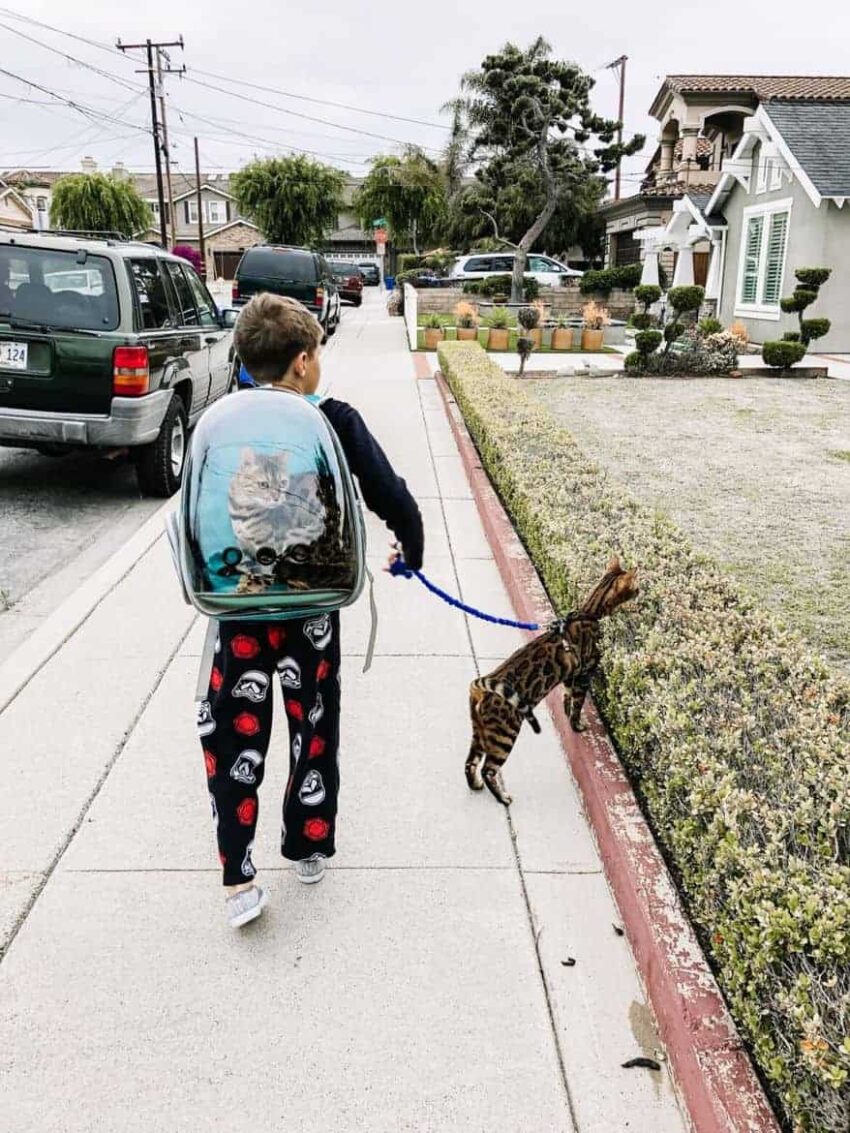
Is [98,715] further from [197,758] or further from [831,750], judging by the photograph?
[831,750]

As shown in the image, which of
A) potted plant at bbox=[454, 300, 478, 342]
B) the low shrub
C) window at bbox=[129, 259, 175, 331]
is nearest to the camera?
window at bbox=[129, 259, 175, 331]

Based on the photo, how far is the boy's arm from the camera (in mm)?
2441

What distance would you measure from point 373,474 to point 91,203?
188 feet

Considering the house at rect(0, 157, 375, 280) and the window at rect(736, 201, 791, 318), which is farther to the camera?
the house at rect(0, 157, 375, 280)

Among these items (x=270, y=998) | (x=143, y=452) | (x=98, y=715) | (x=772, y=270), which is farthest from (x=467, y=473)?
(x=772, y=270)

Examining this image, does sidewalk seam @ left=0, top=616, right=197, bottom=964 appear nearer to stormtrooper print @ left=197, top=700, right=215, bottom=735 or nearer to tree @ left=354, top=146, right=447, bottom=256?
stormtrooper print @ left=197, top=700, right=215, bottom=735

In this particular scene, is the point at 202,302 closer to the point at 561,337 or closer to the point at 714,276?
the point at 561,337

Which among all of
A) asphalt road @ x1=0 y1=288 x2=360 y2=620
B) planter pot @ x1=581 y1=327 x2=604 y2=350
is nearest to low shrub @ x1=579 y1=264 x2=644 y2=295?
planter pot @ x1=581 y1=327 x2=604 y2=350

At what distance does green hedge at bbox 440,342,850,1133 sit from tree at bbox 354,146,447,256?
5468cm

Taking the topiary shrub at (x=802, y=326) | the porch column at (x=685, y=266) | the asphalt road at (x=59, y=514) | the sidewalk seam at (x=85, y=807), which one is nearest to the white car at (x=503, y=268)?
the porch column at (x=685, y=266)

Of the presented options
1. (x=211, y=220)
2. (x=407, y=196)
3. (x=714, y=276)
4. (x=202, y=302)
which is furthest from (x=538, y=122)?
(x=211, y=220)

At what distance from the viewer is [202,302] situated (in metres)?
8.78

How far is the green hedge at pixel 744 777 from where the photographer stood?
6.00 feet

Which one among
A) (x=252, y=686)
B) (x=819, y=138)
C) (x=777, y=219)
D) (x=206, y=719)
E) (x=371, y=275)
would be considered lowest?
(x=206, y=719)
